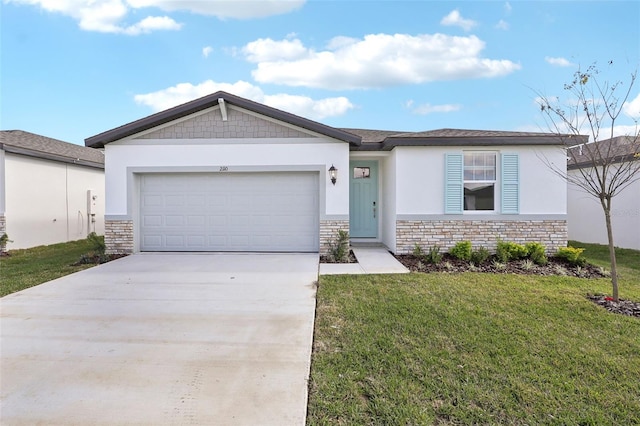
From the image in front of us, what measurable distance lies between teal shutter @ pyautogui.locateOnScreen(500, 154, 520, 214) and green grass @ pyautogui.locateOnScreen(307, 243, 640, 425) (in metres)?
3.62

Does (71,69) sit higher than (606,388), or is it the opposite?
(71,69)

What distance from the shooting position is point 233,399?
2625 millimetres

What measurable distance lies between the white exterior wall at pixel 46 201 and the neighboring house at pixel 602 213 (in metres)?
17.1

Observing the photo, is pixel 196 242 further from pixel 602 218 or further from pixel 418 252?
pixel 602 218

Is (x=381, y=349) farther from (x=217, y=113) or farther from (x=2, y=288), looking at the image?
(x=217, y=113)

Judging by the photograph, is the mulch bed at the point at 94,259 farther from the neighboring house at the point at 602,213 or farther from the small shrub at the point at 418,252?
the neighboring house at the point at 602,213

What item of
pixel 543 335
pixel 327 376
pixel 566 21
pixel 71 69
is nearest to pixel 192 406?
pixel 327 376

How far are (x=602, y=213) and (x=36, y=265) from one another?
667 inches

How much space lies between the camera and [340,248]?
8258mm

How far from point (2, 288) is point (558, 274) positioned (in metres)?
10.8

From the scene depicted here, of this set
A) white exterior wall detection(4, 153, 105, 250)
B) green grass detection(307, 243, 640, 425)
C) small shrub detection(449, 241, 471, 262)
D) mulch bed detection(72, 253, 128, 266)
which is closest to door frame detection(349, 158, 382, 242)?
small shrub detection(449, 241, 471, 262)

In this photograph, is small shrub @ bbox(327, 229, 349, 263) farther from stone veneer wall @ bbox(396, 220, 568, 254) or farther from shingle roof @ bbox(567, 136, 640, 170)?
shingle roof @ bbox(567, 136, 640, 170)

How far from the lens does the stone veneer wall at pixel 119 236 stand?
29.7 ft

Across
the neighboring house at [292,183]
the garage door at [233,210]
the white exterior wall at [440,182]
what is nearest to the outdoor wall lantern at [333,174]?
the neighboring house at [292,183]
